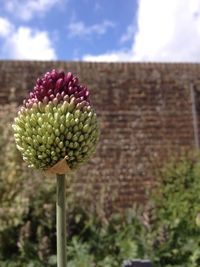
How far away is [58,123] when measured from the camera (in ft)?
5.76

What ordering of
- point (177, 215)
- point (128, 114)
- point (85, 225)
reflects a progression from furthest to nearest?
point (128, 114) → point (177, 215) → point (85, 225)

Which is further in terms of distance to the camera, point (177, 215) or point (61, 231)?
point (177, 215)

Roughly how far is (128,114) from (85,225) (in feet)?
10.1

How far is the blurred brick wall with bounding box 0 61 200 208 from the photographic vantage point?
9.64m

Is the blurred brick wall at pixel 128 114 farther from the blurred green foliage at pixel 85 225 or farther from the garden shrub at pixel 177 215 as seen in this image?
the blurred green foliage at pixel 85 225

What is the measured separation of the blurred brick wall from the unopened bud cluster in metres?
7.57

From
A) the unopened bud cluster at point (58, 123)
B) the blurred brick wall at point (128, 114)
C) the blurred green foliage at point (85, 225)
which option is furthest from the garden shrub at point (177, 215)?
the unopened bud cluster at point (58, 123)

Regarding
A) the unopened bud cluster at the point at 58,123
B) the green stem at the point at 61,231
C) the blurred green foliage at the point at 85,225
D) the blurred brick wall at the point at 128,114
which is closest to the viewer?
the green stem at the point at 61,231

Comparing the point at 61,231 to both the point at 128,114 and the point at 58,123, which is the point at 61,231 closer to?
the point at 58,123

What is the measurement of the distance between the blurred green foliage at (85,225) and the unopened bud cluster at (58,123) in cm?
403

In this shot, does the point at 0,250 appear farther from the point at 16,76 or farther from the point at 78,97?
the point at 78,97

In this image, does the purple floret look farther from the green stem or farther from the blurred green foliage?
the blurred green foliage

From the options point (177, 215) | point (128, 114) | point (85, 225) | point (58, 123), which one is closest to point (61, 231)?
point (58, 123)

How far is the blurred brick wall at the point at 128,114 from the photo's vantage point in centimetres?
964
